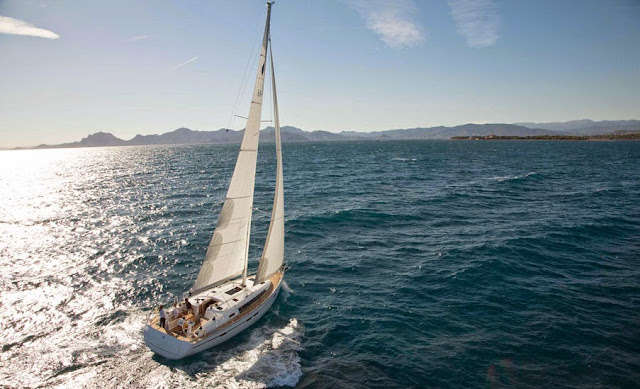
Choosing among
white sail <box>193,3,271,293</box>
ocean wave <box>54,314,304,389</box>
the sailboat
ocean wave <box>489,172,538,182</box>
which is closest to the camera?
ocean wave <box>54,314,304,389</box>

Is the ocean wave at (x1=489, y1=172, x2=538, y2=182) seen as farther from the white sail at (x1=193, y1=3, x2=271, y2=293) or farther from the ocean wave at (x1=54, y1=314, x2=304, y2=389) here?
the ocean wave at (x1=54, y1=314, x2=304, y2=389)

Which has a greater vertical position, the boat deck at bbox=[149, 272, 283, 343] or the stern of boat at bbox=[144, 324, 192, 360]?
the boat deck at bbox=[149, 272, 283, 343]

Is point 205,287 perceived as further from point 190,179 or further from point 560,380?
point 190,179

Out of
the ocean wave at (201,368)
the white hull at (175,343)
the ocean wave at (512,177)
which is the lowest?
the ocean wave at (201,368)

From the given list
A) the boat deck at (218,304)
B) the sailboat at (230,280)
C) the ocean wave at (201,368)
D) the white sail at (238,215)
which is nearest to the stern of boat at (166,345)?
the sailboat at (230,280)

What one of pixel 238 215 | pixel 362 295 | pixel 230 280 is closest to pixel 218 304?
pixel 230 280

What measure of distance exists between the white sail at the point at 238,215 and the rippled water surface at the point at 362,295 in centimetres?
397

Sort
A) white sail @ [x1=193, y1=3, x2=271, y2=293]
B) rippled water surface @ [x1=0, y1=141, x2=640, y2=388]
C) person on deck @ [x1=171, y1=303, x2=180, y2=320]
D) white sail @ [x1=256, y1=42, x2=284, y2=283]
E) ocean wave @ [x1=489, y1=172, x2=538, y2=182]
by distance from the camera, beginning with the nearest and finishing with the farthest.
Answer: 1. rippled water surface @ [x1=0, y1=141, x2=640, y2=388]
2. person on deck @ [x1=171, y1=303, x2=180, y2=320]
3. white sail @ [x1=193, y1=3, x2=271, y2=293]
4. white sail @ [x1=256, y1=42, x2=284, y2=283]
5. ocean wave @ [x1=489, y1=172, x2=538, y2=182]

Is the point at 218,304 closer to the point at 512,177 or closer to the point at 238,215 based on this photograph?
the point at 238,215

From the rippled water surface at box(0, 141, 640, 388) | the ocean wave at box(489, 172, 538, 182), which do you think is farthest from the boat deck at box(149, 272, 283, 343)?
the ocean wave at box(489, 172, 538, 182)

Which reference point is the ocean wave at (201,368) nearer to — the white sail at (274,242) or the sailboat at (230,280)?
the sailboat at (230,280)

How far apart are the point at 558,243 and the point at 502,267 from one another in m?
9.16

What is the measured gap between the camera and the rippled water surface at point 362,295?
16344 mm

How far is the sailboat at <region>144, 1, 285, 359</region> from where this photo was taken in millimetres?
17234
